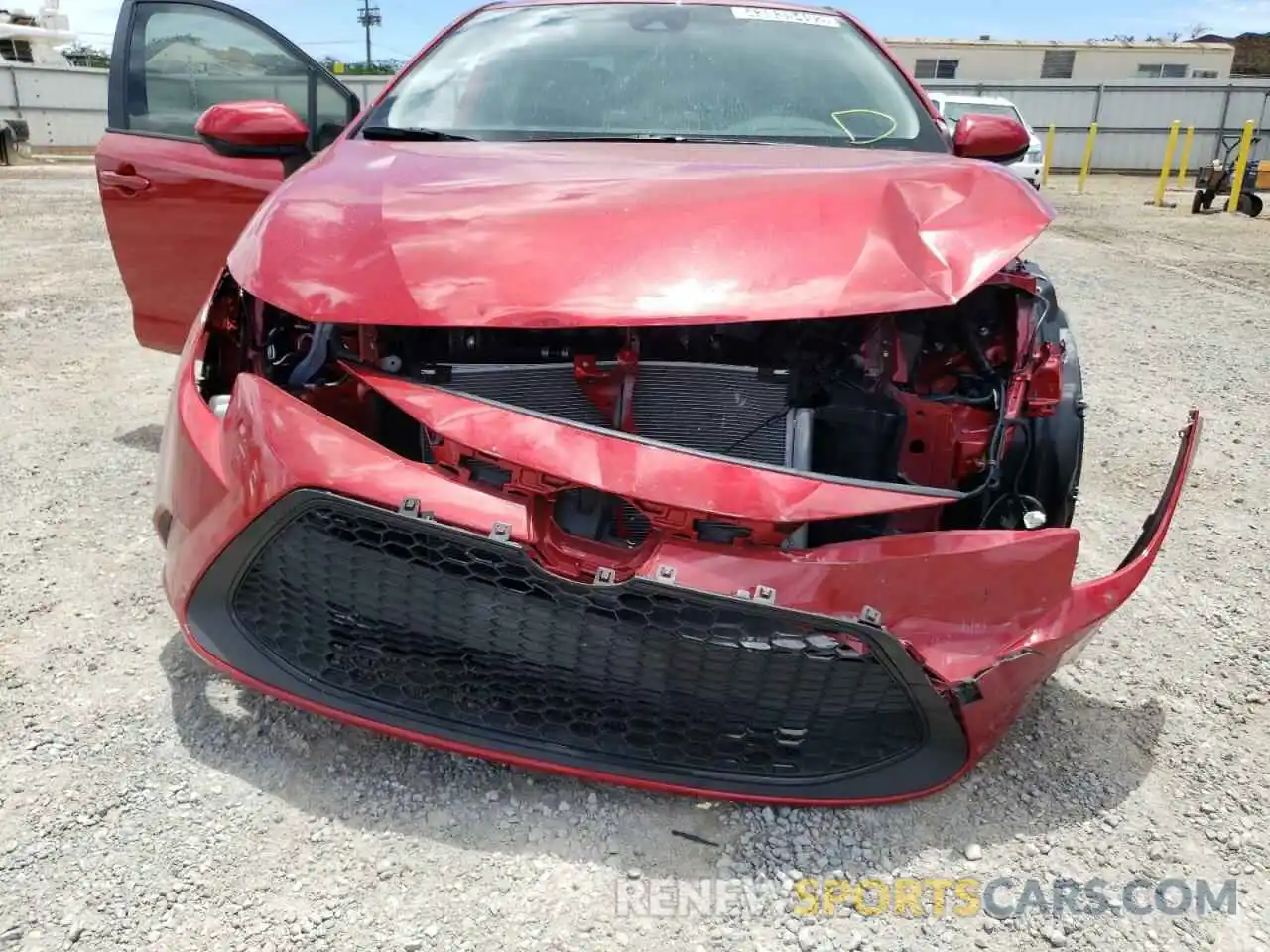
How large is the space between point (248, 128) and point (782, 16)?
1.72m

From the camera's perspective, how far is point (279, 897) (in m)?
1.60

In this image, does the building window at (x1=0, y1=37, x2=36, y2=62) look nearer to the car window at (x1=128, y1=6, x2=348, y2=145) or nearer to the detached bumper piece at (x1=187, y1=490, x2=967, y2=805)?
the car window at (x1=128, y1=6, x2=348, y2=145)

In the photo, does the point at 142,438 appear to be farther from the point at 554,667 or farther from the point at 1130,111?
the point at 1130,111

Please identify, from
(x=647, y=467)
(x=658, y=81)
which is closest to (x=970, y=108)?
(x=658, y=81)

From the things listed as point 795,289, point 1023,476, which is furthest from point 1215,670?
point 795,289

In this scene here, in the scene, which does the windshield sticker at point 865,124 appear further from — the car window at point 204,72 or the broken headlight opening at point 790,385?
the car window at point 204,72

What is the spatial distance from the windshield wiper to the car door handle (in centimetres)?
113

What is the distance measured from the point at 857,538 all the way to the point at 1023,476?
21.0 inches

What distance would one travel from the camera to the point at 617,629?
63.8 inches

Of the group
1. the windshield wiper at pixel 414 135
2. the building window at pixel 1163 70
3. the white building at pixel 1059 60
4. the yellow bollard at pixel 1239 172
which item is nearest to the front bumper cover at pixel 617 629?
the windshield wiper at pixel 414 135

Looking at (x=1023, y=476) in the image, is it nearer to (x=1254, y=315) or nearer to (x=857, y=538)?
(x=857, y=538)

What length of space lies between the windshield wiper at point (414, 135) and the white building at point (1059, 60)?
25837mm

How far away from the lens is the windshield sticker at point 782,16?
3059mm

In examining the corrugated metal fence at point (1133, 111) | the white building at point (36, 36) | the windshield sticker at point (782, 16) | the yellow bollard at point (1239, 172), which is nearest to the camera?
the windshield sticker at point (782, 16)
